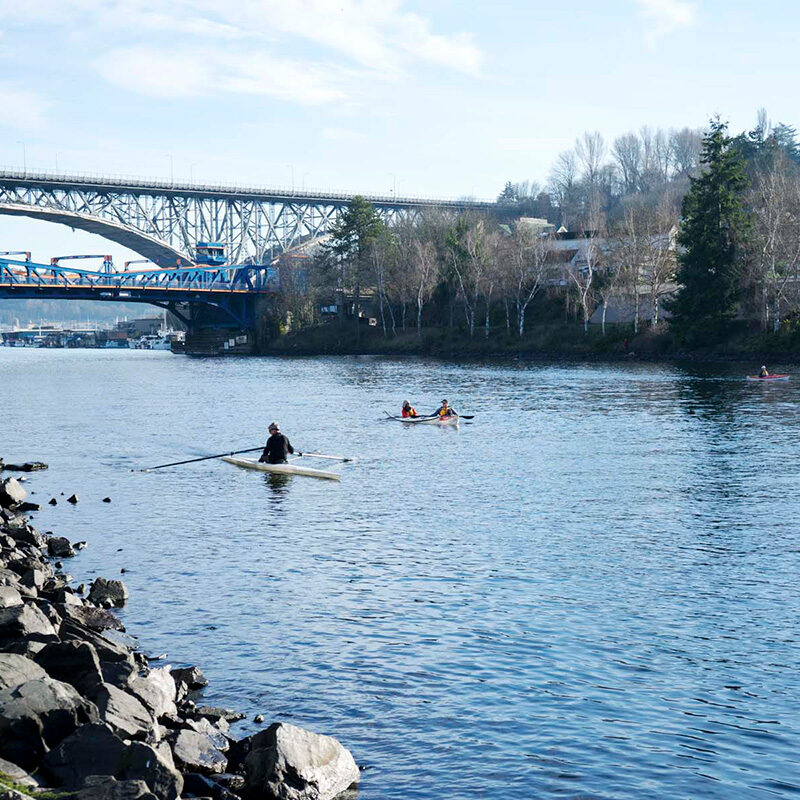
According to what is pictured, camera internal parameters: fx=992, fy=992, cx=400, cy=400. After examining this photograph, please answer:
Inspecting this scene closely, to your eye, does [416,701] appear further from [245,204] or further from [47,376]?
[245,204]

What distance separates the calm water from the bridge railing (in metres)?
97.9

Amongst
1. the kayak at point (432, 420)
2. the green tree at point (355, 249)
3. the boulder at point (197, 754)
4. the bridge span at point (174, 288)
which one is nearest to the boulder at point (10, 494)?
the boulder at point (197, 754)

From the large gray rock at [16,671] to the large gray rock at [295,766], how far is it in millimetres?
3125

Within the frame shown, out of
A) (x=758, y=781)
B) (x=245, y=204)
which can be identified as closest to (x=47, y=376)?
(x=245, y=204)

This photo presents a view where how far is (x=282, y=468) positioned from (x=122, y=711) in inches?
1001

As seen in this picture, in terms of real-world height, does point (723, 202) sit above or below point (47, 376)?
above

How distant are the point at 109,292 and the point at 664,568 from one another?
440 ft

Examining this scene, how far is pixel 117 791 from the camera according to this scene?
10.3 metres

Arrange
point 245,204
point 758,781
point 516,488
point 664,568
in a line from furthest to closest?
point 245,204
point 516,488
point 664,568
point 758,781

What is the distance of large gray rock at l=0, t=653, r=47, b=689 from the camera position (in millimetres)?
12555

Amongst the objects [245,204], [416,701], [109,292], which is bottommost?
[416,701]

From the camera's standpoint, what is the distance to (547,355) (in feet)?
377

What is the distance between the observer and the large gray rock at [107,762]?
10.7 m

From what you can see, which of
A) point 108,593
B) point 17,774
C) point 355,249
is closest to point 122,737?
point 17,774
